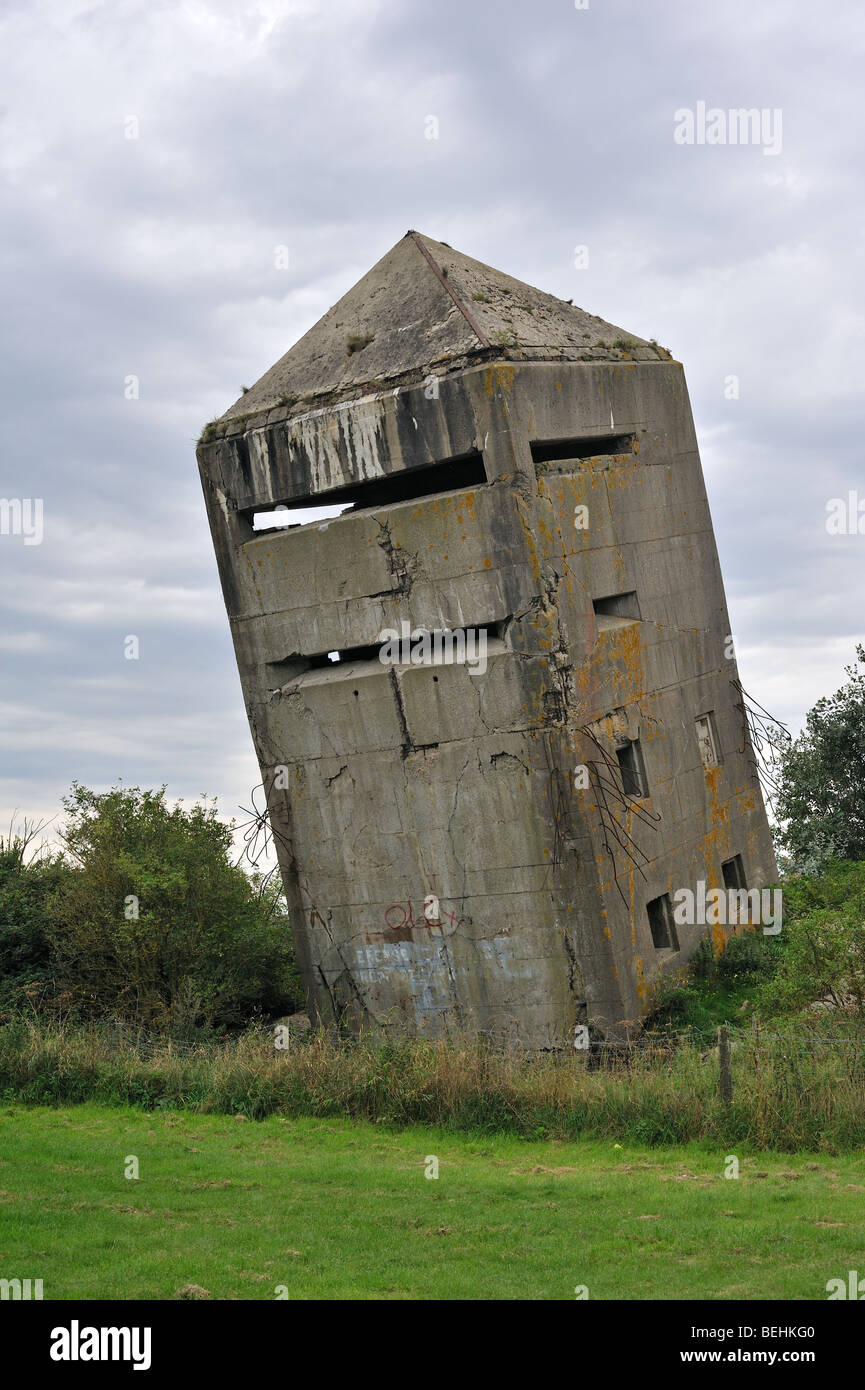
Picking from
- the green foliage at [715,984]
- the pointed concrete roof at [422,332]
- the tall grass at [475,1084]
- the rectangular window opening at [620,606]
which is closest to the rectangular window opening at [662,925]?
the green foliage at [715,984]

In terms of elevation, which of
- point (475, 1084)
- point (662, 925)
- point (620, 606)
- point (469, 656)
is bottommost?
point (475, 1084)

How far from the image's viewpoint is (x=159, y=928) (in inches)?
647

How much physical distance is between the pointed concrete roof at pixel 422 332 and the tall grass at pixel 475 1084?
7456 mm

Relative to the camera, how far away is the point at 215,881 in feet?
56.6

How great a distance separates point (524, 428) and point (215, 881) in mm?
7649

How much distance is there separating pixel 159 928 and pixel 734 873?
770 centimetres

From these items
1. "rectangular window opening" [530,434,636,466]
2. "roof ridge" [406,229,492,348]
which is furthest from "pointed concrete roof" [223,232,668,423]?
"rectangular window opening" [530,434,636,466]

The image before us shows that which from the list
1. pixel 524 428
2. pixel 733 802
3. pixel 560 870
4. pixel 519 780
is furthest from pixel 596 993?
pixel 524 428

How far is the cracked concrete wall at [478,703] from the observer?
44.3 ft

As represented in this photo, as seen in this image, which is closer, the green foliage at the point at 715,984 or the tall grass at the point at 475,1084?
the tall grass at the point at 475,1084

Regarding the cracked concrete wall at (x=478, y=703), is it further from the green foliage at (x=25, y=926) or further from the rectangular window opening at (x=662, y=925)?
the green foliage at (x=25, y=926)

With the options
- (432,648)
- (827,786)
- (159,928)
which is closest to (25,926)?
(159,928)

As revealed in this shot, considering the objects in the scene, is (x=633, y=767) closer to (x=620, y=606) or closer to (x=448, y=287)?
(x=620, y=606)

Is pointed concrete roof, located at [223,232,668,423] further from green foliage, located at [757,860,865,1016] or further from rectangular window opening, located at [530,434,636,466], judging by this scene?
green foliage, located at [757,860,865,1016]
